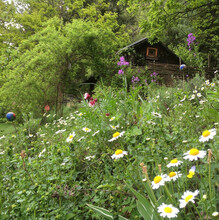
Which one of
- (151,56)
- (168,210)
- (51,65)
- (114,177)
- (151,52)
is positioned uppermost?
(151,52)

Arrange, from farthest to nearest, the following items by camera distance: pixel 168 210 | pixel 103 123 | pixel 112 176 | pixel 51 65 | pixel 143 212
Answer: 1. pixel 51 65
2. pixel 103 123
3. pixel 112 176
4. pixel 143 212
5. pixel 168 210

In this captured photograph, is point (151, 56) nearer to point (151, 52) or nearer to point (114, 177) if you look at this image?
point (151, 52)

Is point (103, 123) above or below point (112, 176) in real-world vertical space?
above


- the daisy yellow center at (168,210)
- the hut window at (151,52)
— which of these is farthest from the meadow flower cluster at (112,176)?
the hut window at (151,52)

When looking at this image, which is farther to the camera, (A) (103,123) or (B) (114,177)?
(A) (103,123)

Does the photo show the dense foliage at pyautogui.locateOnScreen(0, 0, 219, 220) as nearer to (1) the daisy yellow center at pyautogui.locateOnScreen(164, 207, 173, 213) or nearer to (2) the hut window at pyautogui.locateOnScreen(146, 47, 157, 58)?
(1) the daisy yellow center at pyautogui.locateOnScreen(164, 207, 173, 213)

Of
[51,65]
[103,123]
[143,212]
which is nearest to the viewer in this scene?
[143,212]

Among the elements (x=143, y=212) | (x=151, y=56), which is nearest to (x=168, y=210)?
(x=143, y=212)

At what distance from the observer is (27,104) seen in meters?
7.96

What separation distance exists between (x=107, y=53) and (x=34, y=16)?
832cm

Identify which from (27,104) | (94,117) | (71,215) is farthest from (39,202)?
(27,104)


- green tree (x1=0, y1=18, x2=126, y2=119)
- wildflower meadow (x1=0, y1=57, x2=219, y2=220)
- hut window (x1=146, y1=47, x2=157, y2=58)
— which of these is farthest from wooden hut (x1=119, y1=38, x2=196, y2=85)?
wildflower meadow (x1=0, y1=57, x2=219, y2=220)

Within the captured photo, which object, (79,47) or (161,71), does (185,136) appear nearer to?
(79,47)

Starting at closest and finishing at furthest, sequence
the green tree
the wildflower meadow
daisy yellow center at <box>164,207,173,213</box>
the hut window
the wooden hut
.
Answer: daisy yellow center at <box>164,207,173,213</box>, the wildflower meadow, the green tree, the wooden hut, the hut window
